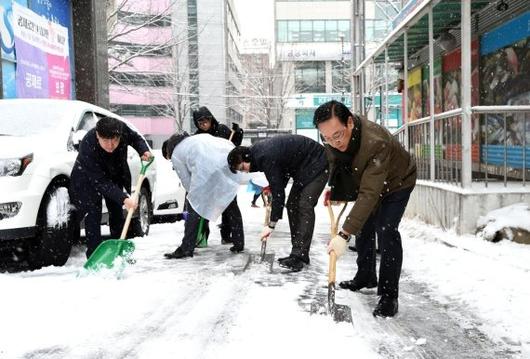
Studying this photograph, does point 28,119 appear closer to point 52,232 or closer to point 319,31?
point 52,232

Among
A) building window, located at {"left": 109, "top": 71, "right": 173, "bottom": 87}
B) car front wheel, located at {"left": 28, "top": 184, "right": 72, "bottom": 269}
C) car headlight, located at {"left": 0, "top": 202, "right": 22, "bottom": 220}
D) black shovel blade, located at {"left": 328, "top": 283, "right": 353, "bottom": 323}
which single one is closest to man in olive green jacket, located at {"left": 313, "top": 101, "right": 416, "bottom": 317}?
black shovel blade, located at {"left": 328, "top": 283, "right": 353, "bottom": 323}

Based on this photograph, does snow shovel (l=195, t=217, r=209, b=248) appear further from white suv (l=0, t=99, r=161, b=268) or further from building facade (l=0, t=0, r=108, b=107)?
building facade (l=0, t=0, r=108, b=107)

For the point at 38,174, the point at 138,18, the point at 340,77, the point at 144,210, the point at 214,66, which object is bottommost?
the point at 144,210

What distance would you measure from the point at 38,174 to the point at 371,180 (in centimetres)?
317

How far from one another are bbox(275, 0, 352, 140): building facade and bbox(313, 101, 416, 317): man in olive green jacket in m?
37.7

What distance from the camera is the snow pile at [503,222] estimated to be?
6.23 meters

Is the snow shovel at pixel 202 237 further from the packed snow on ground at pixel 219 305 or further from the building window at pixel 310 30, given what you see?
the building window at pixel 310 30

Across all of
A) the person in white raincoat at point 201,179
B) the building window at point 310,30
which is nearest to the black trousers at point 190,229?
the person in white raincoat at point 201,179

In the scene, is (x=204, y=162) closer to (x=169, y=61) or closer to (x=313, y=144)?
(x=313, y=144)

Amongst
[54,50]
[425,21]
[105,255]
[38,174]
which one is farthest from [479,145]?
[54,50]

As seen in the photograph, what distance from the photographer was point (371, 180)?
11.7ft

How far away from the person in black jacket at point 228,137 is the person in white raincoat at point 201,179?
34cm

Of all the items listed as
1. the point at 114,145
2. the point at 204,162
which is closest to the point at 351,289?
the point at 204,162

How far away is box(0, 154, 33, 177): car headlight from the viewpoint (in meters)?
4.89
